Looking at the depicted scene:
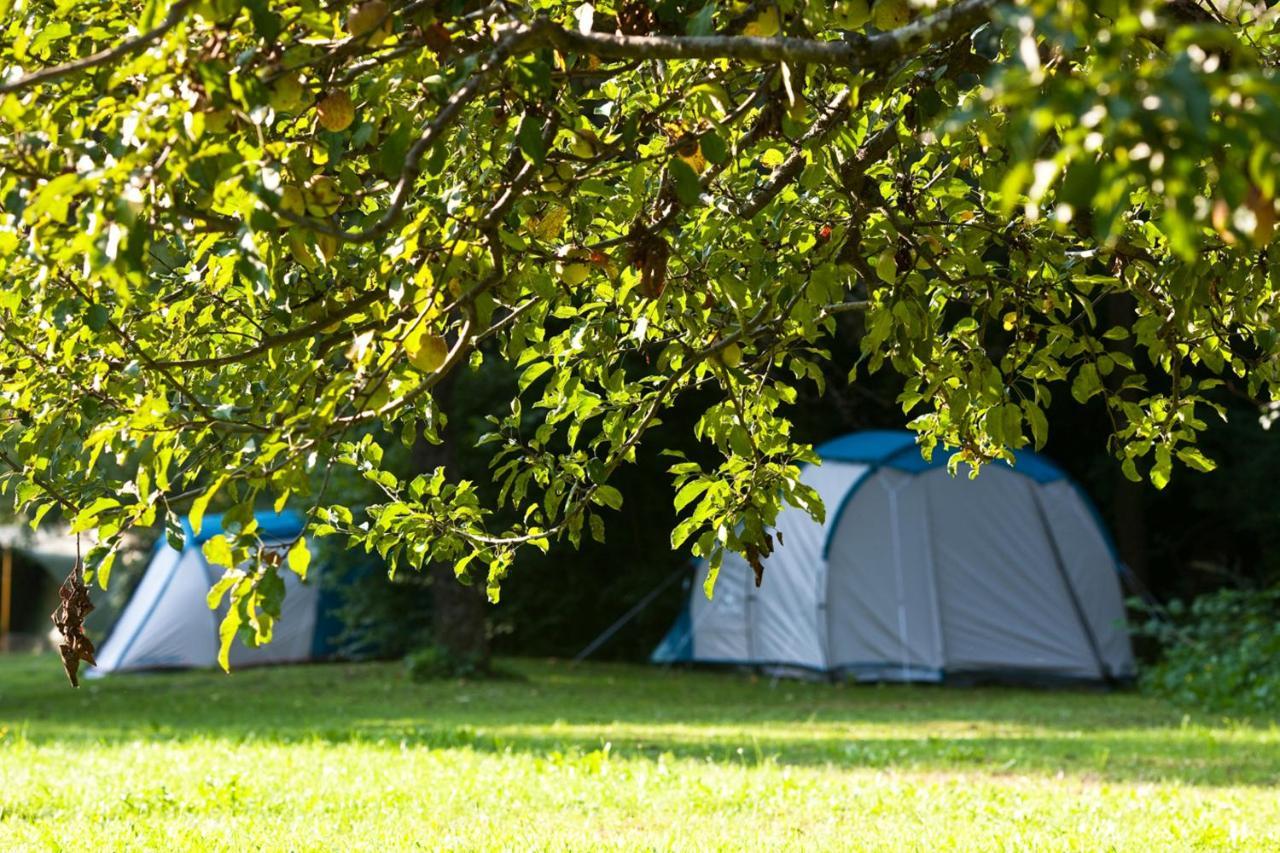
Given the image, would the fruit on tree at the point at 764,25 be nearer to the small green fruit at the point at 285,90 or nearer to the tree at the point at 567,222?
the tree at the point at 567,222

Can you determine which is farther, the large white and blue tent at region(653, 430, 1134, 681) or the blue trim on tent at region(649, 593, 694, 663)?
the blue trim on tent at region(649, 593, 694, 663)

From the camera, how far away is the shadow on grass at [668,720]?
284 inches

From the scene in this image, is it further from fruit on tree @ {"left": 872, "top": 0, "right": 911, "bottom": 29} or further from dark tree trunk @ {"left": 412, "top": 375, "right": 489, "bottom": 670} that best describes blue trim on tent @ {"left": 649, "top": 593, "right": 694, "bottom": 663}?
fruit on tree @ {"left": 872, "top": 0, "right": 911, "bottom": 29}

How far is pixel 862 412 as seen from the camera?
1688 centimetres

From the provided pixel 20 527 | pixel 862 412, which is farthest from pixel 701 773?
pixel 20 527

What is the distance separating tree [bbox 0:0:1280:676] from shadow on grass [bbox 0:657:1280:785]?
12.3 feet

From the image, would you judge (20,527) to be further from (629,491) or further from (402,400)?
(402,400)

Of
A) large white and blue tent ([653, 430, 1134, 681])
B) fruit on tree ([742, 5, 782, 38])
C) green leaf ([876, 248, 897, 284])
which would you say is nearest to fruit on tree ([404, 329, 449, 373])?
fruit on tree ([742, 5, 782, 38])

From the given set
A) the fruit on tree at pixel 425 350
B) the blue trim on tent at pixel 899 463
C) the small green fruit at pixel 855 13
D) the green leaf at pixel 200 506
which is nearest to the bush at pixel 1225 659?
the blue trim on tent at pixel 899 463

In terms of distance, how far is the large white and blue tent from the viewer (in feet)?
41.4

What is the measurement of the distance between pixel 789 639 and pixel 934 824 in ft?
27.1

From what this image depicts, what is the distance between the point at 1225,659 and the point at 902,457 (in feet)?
10.4

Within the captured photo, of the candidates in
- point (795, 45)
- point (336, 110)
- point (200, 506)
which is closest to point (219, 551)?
point (200, 506)

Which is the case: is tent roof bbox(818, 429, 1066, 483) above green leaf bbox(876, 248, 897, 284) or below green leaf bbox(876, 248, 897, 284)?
above
